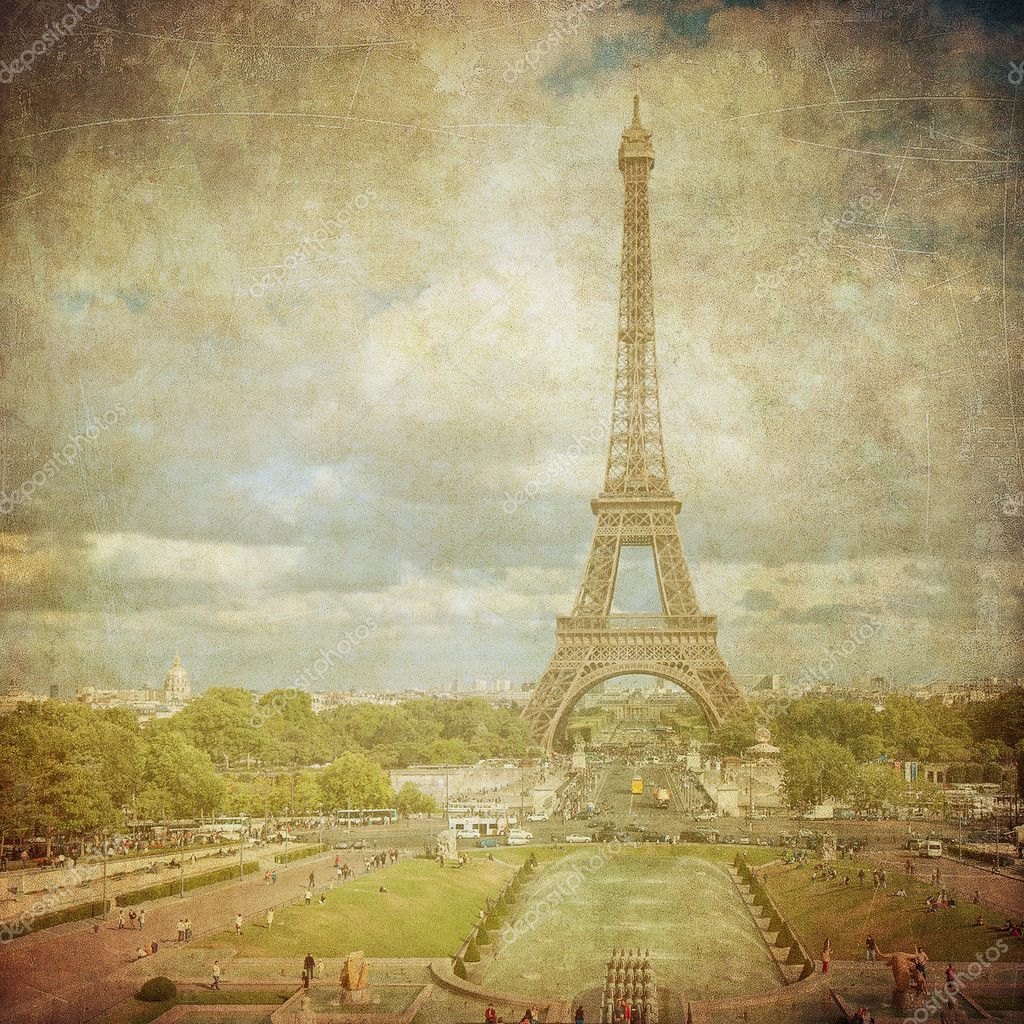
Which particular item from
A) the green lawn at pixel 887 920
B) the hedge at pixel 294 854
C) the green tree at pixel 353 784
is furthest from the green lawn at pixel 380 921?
the green tree at pixel 353 784

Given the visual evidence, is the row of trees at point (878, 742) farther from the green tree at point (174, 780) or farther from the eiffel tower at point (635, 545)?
the green tree at point (174, 780)

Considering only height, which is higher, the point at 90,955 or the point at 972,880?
the point at 972,880

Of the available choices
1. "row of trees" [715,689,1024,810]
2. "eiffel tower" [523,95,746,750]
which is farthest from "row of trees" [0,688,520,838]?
"row of trees" [715,689,1024,810]

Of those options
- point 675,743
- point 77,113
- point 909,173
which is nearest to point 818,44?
point 909,173

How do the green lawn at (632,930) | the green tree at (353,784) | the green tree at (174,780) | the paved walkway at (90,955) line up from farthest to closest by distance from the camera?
the green tree at (353,784)
the green tree at (174,780)
the green lawn at (632,930)
the paved walkway at (90,955)

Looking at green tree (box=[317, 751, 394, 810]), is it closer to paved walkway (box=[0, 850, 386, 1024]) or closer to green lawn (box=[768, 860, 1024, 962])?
paved walkway (box=[0, 850, 386, 1024])

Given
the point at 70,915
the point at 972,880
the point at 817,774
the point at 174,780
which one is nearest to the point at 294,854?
the point at 174,780

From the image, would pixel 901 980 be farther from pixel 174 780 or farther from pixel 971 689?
pixel 174 780
